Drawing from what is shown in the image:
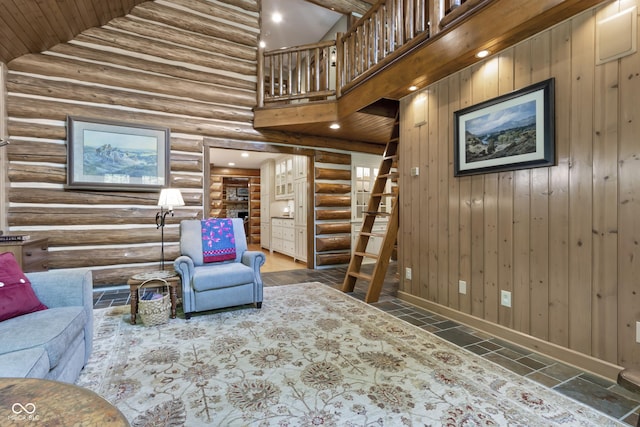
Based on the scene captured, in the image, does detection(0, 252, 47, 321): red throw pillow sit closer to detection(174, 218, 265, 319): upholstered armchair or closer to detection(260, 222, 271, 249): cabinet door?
detection(174, 218, 265, 319): upholstered armchair

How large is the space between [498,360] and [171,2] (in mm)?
5933

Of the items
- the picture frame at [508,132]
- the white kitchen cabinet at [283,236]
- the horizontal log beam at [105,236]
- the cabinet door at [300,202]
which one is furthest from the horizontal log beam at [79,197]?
the picture frame at [508,132]

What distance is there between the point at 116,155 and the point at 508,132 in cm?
461

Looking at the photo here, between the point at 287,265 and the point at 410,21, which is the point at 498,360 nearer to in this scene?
the point at 410,21

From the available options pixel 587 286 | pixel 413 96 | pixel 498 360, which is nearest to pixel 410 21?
pixel 413 96

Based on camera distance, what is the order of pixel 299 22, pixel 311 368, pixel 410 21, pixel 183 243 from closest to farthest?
pixel 311 368 → pixel 410 21 → pixel 183 243 → pixel 299 22

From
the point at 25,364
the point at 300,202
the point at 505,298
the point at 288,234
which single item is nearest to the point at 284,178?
the point at 300,202

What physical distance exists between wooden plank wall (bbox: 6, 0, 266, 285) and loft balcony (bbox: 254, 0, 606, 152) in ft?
2.06

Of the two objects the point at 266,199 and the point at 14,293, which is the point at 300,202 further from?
the point at 14,293

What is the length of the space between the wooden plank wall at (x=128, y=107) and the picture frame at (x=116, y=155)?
141 mm

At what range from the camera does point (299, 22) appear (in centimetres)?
622

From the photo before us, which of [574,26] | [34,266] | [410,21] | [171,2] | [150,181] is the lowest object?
[34,266]

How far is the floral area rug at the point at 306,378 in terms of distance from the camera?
5.49ft

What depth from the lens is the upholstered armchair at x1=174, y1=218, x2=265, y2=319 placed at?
3143 mm
